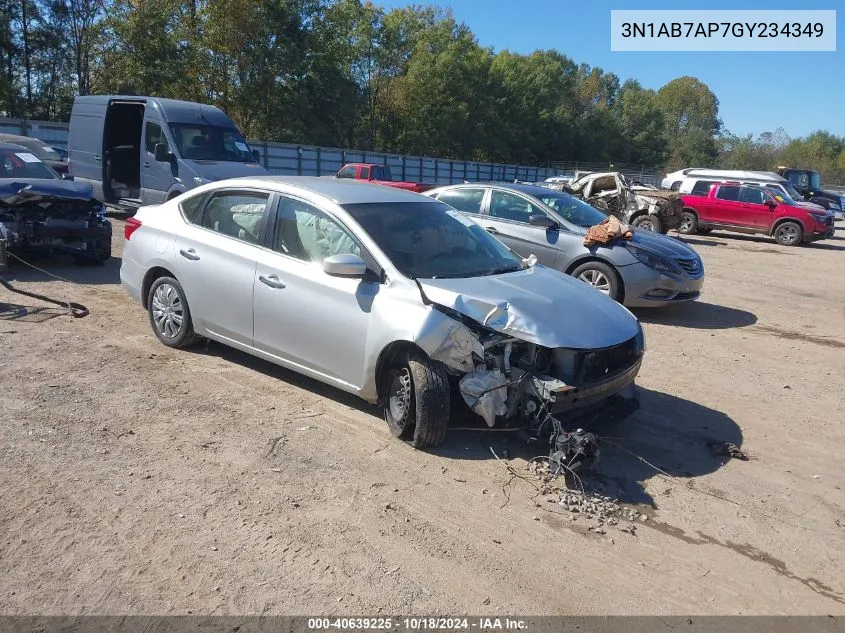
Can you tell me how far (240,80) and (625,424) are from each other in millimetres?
32978

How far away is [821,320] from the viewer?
9.73m

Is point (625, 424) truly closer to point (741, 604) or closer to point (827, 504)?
point (827, 504)

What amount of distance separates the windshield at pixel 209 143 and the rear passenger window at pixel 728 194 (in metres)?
14.2

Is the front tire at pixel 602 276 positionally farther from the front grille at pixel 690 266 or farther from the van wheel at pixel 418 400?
the van wheel at pixel 418 400

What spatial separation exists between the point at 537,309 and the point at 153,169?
11565 millimetres

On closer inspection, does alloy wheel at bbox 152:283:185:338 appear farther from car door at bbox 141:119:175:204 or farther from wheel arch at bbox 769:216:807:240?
wheel arch at bbox 769:216:807:240

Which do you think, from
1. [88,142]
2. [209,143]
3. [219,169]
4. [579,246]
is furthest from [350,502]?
[88,142]

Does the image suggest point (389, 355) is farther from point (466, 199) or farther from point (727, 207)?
point (727, 207)

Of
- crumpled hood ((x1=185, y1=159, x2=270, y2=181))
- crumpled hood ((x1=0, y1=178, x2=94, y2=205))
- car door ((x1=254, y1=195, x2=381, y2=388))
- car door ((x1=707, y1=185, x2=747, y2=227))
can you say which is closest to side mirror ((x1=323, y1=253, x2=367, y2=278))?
car door ((x1=254, y1=195, x2=381, y2=388))

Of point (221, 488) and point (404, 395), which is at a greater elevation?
point (404, 395)

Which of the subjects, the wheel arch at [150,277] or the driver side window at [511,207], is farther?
the driver side window at [511,207]

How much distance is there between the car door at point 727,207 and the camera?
68.1 ft

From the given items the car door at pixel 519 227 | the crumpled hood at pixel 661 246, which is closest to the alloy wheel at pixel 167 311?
the car door at pixel 519 227

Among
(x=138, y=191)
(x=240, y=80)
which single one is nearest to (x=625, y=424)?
(x=138, y=191)
